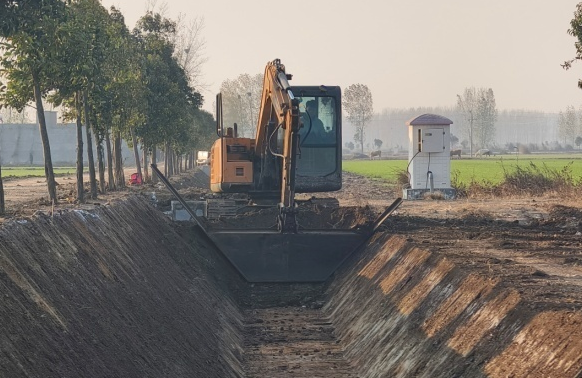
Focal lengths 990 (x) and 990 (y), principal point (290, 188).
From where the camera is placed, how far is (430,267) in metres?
17.5

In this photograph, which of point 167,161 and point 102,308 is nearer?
point 102,308

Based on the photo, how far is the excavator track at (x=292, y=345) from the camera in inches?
667

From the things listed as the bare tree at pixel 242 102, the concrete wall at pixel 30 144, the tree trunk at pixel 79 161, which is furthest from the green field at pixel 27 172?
the bare tree at pixel 242 102

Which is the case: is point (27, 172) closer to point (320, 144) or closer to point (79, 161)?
point (79, 161)

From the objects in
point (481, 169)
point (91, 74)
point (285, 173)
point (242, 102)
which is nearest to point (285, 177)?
point (285, 173)

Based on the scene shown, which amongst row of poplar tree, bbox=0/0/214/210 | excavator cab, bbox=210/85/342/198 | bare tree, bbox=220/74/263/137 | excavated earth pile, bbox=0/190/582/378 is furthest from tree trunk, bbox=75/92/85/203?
bare tree, bbox=220/74/263/137

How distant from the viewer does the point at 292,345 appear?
19188 millimetres

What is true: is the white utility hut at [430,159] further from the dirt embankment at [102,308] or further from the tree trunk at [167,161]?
the tree trunk at [167,161]

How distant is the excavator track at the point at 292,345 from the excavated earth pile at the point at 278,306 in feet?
0.14

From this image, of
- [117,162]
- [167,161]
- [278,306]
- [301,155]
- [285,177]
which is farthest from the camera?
[167,161]

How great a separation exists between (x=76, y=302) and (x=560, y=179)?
3337 cm

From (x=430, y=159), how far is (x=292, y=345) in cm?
2410

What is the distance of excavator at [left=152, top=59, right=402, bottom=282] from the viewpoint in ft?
77.3

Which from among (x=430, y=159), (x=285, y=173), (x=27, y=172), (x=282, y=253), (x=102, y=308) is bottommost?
(x=282, y=253)
